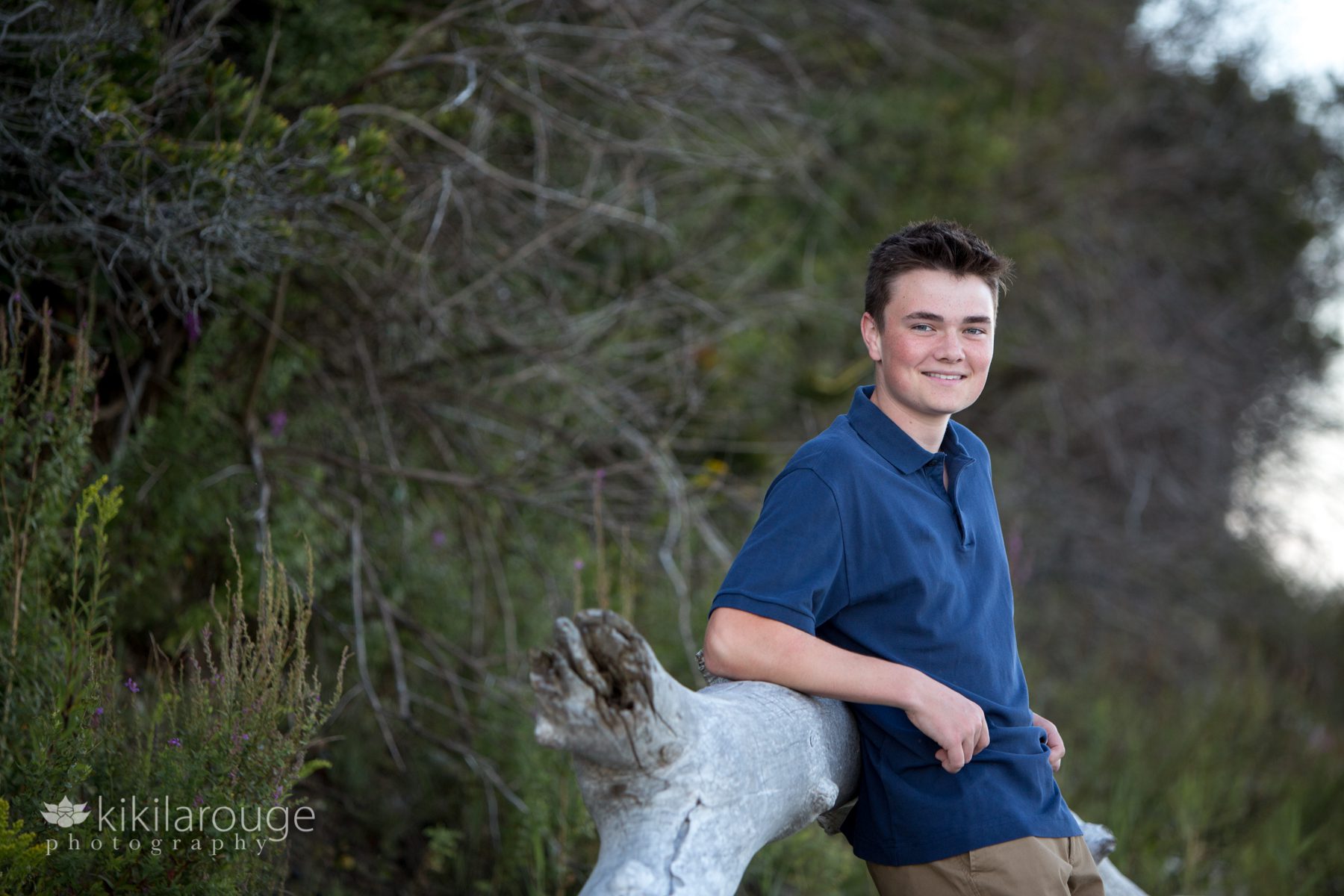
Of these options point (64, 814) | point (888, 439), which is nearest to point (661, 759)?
point (888, 439)

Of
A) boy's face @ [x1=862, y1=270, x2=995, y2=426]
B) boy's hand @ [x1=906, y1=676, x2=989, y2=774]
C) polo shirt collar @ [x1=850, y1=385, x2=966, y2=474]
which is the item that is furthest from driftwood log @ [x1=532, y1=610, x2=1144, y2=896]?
boy's face @ [x1=862, y1=270, x2=995, y2=426]

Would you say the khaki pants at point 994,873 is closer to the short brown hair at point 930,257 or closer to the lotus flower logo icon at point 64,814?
the short brown hair at point 930,257

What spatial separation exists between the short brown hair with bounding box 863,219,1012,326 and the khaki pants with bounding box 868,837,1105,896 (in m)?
1.00

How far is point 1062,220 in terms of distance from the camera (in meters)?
9.21

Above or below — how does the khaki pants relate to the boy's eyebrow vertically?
below

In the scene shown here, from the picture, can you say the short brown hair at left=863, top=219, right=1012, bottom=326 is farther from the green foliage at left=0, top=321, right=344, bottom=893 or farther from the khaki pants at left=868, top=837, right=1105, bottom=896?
the green foliage at left=0, top=321, right=344, bottom=893

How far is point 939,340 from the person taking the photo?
85.9 inches

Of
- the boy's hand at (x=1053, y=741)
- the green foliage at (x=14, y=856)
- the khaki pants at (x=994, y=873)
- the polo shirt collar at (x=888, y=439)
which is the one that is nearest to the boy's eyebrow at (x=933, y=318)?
the polo shirt collar at (x=888, y=439)

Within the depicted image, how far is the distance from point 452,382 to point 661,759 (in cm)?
335

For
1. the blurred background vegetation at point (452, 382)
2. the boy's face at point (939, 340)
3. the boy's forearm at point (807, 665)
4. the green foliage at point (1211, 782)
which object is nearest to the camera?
the boy's forearm at point (807, 665)

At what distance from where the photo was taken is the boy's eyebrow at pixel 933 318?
2.18 meters

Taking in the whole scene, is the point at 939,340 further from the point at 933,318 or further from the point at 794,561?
the point at 794,561

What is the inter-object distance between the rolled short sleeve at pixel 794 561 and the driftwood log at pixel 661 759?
0.15m

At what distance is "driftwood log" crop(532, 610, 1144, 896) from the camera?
1589 millimetres
